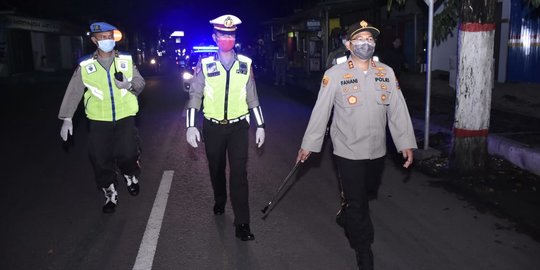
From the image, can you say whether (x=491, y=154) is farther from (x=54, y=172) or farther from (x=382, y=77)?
(x=54, y=172)

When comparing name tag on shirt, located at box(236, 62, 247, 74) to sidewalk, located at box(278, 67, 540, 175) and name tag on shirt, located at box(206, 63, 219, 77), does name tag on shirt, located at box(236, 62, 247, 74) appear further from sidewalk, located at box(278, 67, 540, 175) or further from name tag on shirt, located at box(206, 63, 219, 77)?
sidewalk, located at box(278, 67, 540, 175)

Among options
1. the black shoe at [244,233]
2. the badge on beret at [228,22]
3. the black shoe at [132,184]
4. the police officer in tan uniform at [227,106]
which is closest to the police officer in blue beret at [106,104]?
the black shoe at [132,184]

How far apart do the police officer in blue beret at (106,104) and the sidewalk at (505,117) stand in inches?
218

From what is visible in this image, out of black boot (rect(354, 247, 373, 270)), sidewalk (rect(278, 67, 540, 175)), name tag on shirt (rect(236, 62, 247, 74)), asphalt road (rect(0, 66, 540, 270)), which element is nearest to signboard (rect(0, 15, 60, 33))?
sidewalk (rect(278, 67, 540, 175))

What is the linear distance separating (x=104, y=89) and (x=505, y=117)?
29.1 feet

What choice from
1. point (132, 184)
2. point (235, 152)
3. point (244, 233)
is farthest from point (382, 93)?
point (132, 184)

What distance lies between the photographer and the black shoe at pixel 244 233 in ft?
16.3

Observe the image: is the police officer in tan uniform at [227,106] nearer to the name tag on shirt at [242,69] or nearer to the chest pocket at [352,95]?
the name tag on shirt at [242,69]

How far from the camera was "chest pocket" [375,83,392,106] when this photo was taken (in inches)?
161

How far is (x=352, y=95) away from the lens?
4.07 m

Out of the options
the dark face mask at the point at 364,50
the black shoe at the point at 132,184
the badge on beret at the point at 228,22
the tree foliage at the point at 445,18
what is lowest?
the black shoe at the point at 132,184

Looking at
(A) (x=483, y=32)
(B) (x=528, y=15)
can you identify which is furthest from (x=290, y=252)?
(B) (x=528, y=15)

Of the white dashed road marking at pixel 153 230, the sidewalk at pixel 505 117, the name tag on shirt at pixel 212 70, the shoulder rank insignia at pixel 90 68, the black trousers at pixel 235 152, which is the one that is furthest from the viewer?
the sidewalk at pixel 505 117

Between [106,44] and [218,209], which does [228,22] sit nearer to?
[106,44]
